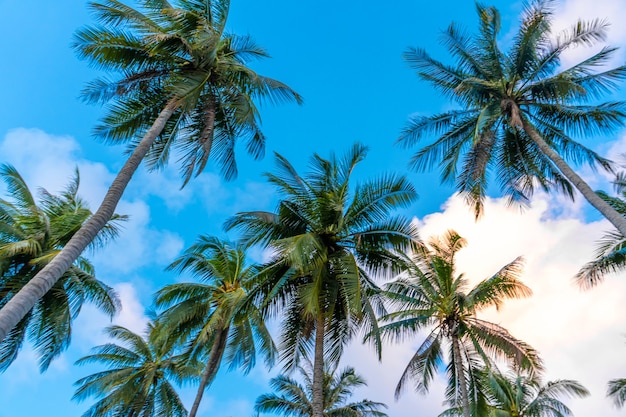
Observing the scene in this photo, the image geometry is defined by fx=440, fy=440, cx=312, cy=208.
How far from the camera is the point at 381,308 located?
48.1 ft

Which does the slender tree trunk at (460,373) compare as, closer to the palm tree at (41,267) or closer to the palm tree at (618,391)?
the palm tree at (618,391)

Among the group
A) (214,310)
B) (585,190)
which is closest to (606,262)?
(585,190)

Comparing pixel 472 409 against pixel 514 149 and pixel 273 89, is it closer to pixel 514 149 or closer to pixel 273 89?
pixel 514 149

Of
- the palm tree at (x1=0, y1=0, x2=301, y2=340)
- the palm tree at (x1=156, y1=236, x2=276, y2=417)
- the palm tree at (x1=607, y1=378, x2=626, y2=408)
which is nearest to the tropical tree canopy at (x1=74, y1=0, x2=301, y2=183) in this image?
the palm tree at (x1=0, y1=0, x2=301, y2=340)

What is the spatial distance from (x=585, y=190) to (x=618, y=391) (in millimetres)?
12896

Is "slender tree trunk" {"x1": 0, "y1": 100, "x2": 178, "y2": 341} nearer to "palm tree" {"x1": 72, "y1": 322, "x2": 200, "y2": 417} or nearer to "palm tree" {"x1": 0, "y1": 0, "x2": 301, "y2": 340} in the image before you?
"palm tree" {"x1": 0, "y1": 0, "x2": 301, "y2": 340}

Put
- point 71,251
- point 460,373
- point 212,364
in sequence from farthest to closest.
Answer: point 212,364 → point 460,373 → point 71,251

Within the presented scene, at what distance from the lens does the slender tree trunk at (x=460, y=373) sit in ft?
49.3

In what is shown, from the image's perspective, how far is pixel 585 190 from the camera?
1256cm

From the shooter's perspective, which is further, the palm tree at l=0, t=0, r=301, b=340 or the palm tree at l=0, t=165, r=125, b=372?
the palm tree at l=0, t=165, r=125, b=372

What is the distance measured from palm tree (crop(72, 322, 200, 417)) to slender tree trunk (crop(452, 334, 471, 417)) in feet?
37.0

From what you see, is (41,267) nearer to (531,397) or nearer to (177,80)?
(177,80)

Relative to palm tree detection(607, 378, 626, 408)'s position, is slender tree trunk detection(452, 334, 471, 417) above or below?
below

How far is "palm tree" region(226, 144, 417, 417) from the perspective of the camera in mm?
13039
